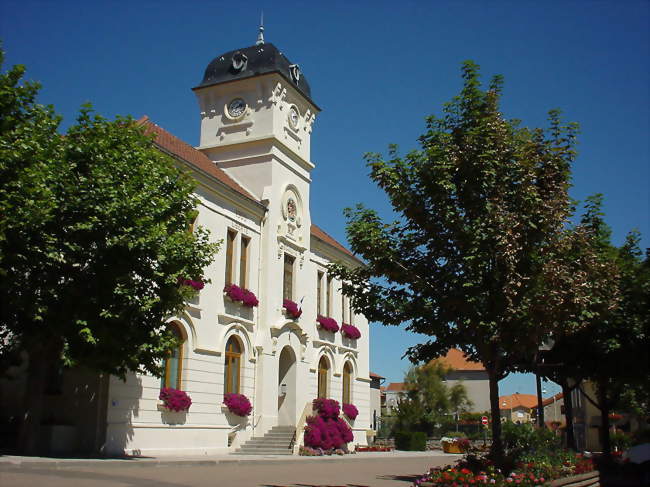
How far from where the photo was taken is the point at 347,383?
3634 centimetres

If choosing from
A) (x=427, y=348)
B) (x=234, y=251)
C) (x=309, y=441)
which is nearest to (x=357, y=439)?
(x=309, y=441)

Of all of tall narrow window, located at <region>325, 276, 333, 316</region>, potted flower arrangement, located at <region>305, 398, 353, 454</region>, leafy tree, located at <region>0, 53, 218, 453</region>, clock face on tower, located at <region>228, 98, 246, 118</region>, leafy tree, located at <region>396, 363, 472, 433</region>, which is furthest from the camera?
leafy tree, located at <region>396, 363, 472, 433</region>

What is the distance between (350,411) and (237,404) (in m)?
10.3

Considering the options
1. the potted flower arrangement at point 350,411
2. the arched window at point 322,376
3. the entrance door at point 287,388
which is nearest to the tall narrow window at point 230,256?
the entrance door at point 287,388

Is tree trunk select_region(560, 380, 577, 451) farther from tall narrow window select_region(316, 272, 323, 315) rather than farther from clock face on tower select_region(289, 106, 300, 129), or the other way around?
clock face on tower select_region(289, 106, 300, 129)

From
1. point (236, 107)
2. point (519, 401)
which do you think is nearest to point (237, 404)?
point (236, 107)

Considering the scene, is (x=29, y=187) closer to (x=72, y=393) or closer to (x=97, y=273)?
(x=97, y=273)

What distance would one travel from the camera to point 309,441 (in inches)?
1122

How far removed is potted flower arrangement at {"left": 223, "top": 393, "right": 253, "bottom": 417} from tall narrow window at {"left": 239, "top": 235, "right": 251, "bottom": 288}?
4463 mm

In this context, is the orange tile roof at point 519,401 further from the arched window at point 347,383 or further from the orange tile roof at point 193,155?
the orange tile roof at point 193,155

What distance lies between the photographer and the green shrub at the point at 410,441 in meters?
41.8

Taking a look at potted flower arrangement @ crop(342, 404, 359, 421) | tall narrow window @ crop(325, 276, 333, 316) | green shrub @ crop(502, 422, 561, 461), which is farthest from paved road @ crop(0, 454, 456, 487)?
tall narrow window @ crop(325, 276, 333, 316)

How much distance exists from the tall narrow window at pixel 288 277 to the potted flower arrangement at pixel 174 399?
28.3ft

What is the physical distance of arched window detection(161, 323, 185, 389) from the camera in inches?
906
